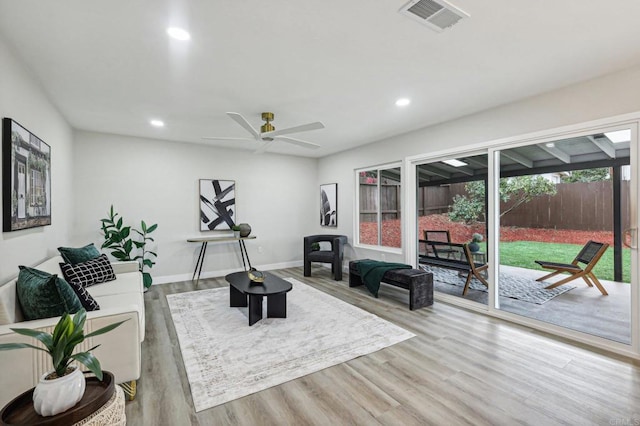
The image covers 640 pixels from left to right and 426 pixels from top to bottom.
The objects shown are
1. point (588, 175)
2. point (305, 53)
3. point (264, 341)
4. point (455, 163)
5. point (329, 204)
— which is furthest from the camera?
point (329, 204)

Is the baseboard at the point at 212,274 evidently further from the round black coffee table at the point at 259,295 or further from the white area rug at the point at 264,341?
the round black coffee table at the point at 259,295

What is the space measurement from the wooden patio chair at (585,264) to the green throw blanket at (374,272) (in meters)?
1.72

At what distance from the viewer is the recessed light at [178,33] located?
2070 mm

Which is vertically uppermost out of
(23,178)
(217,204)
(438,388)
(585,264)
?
(23,178)

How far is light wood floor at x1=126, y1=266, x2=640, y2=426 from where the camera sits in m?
1.89

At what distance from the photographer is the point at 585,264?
129 inches

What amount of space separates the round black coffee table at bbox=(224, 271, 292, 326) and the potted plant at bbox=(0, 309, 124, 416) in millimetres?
1898

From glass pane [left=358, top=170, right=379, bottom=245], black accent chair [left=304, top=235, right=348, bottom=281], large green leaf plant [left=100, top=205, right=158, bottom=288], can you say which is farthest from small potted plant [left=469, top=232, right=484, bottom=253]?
large green leaf plant [left=100, top=205, right=158, bottom=288]

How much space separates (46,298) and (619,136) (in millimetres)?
4885

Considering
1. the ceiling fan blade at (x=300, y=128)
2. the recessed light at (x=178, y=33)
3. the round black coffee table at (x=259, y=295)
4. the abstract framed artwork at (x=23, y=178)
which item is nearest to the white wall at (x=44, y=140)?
the abstract framed artwork at (x=23, y=178)

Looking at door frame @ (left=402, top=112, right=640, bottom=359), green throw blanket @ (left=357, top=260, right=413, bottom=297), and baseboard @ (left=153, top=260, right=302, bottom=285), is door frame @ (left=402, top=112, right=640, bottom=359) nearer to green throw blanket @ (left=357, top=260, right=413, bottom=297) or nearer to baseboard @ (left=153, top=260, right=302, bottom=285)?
green throw blanket @ (left=357, top=260, right=413, bottom=297)

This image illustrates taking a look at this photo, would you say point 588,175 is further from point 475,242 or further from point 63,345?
point 63,345

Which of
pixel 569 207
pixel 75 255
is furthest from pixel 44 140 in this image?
pixel 569 207

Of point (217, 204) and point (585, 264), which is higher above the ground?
point (217, 204)
